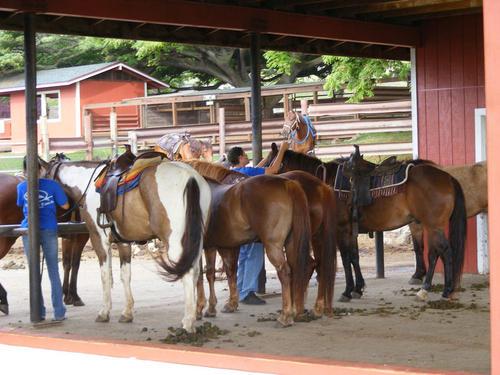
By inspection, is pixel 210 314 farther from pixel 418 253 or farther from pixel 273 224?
pixel 418 253

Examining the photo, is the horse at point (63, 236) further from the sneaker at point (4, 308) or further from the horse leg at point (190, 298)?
the horse leg at point (190, 298)

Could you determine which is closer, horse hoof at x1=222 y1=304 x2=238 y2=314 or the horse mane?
horse hoof at x1=222 y1=304 x2=238 y2=314

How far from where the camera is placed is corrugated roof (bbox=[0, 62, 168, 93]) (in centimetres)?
Result: 3425

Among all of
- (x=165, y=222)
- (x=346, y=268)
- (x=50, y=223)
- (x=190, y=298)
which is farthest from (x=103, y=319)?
(x=346, y=268)

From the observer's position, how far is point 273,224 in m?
8.98

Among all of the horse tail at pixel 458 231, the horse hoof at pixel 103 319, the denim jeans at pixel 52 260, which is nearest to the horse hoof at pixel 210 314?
the horse hoof at pixel 103 319

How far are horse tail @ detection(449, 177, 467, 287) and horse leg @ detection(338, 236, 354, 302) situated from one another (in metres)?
1.25

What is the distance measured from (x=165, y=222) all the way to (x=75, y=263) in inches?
124

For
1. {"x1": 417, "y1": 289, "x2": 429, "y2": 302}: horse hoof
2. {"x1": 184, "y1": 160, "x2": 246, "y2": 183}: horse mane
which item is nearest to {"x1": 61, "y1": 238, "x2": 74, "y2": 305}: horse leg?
{"x1": 184, "y1": 160, "x2": 246, "y2": 183}: horse mane

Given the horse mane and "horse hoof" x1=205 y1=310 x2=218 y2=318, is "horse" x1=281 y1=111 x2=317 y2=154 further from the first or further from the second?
"horse hoof" x1=205 y1=310 x2=218 y2=318

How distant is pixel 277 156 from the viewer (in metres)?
11.2

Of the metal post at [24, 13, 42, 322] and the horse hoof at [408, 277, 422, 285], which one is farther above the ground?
the metal post at [24, 13, 42, 322]

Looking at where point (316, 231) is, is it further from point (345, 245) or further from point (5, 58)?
point (5, 58)

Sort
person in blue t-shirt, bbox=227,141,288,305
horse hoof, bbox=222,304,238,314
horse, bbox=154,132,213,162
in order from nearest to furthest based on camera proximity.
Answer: horse hoof, bbox=222,304,238,314 → person in blue t-shirt, bbox=227,141,288,305 → horse, bbox=154,132,213,162
